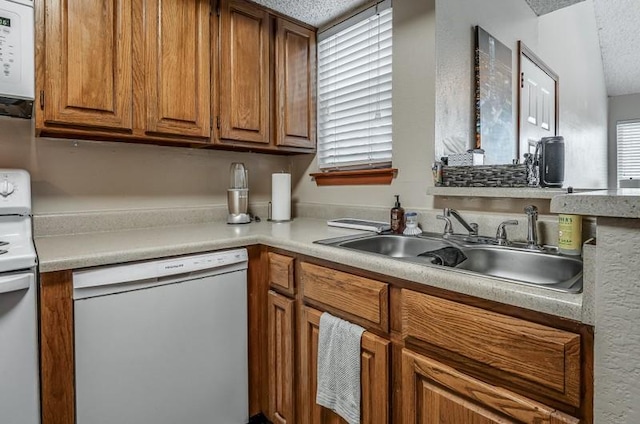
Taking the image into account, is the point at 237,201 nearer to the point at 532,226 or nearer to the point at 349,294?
the point at 349,294

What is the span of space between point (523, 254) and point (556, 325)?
56 centimetres

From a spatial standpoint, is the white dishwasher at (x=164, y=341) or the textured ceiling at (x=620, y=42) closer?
the white dishwasher at (x=164, y=341)

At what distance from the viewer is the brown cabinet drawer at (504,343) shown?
723 mm

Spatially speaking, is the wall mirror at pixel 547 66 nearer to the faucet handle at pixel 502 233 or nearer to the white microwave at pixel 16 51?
the faucet handle at pixel 502 233

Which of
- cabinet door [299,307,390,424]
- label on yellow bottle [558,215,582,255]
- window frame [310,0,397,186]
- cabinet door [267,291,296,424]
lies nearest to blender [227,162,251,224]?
window frame [310,0,397,186]

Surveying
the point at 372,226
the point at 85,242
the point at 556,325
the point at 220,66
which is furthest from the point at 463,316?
Result: the point at 220,66

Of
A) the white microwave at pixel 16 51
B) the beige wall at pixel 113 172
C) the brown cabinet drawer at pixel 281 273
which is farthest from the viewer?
the beige wall at pixel 113 172

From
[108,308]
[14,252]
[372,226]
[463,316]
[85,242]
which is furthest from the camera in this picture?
[372,226]

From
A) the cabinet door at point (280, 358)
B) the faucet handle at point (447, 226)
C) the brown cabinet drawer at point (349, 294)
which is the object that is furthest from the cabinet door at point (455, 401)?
the faucet handle at point (447, 226)

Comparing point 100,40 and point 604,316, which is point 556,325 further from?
point 100,40

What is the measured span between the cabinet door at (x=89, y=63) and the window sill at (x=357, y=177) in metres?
1.17

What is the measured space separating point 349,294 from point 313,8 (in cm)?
173

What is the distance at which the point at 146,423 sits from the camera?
132 cm

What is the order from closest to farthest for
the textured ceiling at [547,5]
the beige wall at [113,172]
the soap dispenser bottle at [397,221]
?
the beige wall at [113,172] < the soap dispenser bottle at [397,221] < the textured ceiling at [547,5]
